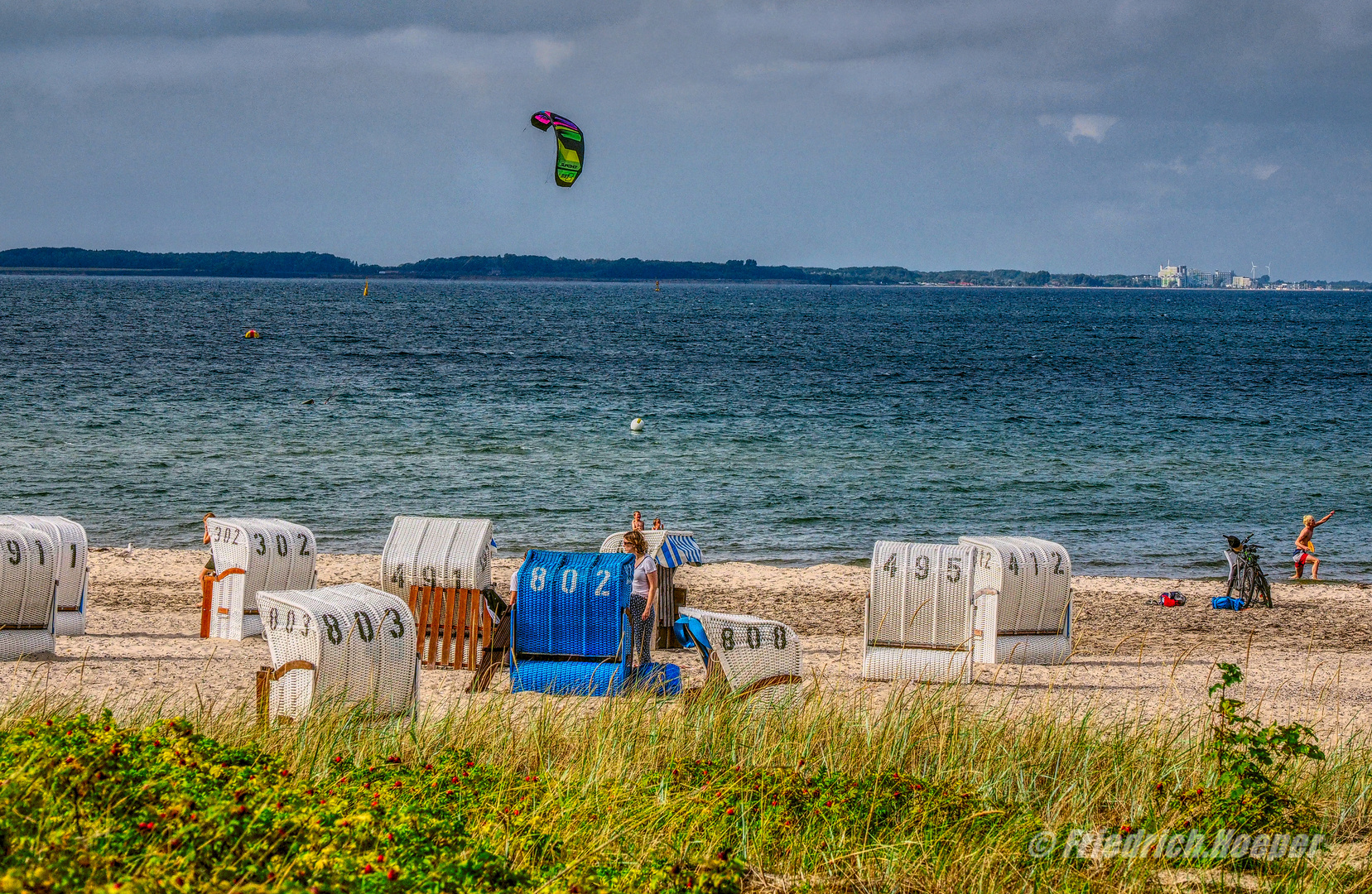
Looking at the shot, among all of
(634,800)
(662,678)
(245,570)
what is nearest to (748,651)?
(662,678)

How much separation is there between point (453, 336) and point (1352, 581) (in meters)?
76.1

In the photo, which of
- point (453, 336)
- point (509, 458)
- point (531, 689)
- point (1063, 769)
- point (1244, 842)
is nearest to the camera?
point (1244, 842)

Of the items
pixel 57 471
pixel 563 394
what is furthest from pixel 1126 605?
pixel 563 394

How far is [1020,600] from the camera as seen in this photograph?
40.3ft

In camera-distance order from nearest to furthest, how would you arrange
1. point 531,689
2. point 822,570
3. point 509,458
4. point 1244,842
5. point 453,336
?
point 1244,842
point 531,689
point 822,570
point 509,458
point 453,336

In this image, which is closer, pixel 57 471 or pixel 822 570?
pixel 822 570

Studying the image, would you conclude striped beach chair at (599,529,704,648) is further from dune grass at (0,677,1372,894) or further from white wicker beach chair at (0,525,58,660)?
white wicker beach chair at (0,525,58,660)

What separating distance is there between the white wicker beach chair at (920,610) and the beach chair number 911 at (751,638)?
1.67 metres

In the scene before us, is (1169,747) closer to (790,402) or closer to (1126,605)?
(1126,605)

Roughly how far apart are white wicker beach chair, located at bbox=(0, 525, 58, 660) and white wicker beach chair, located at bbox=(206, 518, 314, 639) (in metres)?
2.01

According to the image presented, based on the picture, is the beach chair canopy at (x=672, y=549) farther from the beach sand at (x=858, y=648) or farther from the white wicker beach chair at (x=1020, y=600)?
the white wicker beach chair at (x=1020, y=600)

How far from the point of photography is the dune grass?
4004 mm

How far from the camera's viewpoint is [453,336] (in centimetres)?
8988

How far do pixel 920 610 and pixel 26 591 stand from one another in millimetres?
8490
